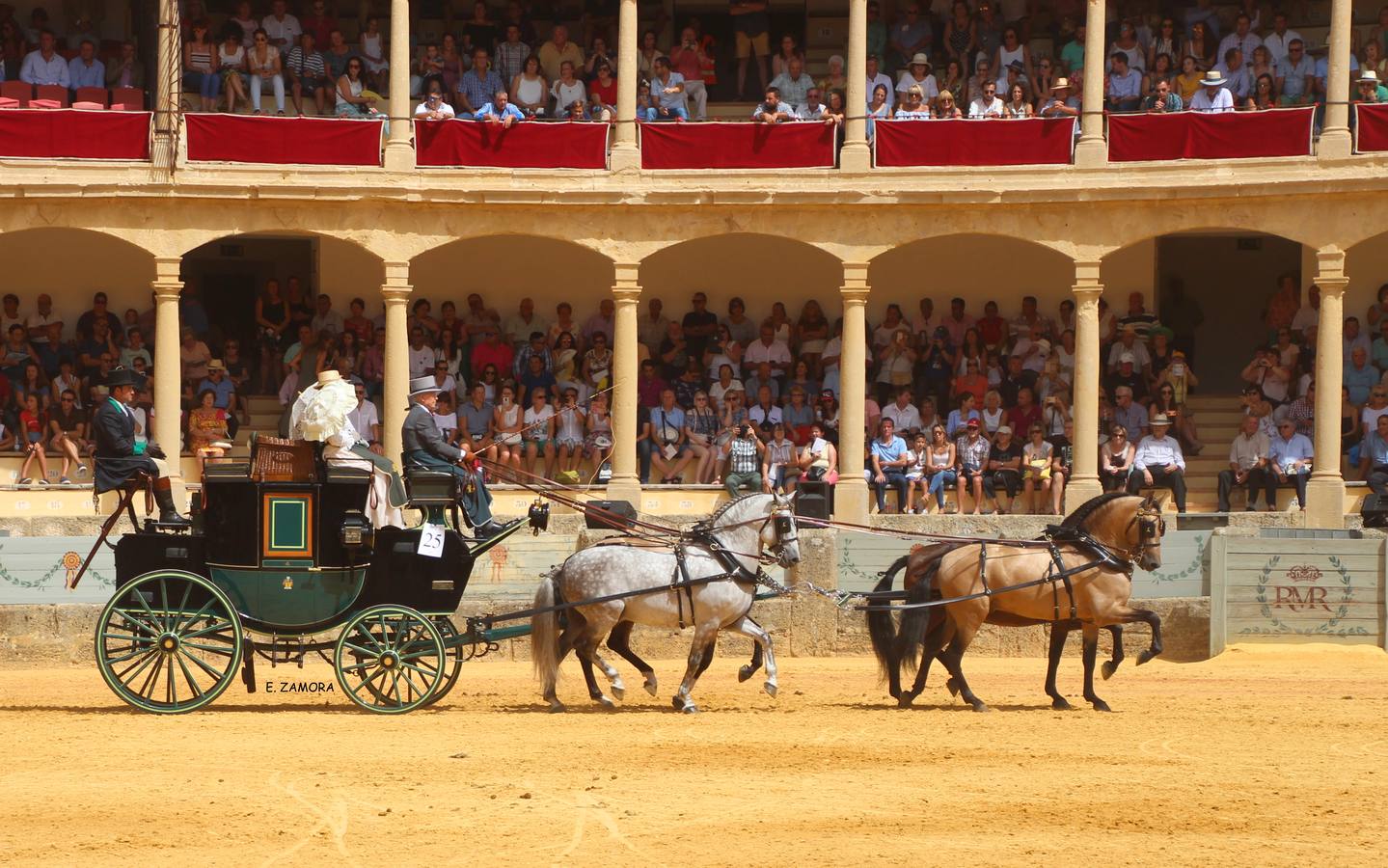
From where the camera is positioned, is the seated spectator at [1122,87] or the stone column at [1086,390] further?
the seated spectator at [1122,87]

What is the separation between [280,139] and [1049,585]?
13872mm

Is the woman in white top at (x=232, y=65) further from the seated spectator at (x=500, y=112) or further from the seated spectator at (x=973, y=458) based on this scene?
the seated spectator at (x=973, y=458)

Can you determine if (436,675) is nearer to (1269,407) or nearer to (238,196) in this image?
(238,196)

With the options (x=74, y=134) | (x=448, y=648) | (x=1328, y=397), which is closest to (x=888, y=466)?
(x=1328, y=397)

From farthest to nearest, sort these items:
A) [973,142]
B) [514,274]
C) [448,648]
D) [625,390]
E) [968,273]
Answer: [514,274], [968,273], [973,142], [625,390], [448,648]

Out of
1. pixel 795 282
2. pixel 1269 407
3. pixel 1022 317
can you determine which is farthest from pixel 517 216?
pixel 1269 407

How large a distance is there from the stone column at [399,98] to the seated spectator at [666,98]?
10.6 feet

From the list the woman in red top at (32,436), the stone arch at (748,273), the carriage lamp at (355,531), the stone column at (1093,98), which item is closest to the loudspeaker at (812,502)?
the carriage lamp at (355,531)

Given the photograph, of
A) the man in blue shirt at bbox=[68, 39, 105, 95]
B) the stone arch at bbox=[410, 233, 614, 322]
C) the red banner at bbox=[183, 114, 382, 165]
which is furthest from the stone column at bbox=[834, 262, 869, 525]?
the man in blue shirt at bbox=[68, 39, 105, 95]

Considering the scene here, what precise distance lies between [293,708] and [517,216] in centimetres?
1220

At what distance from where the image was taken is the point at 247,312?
1204 inches

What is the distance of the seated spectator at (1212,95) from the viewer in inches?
1078

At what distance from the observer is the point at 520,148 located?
2769 cm

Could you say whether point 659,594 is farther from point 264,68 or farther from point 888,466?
point 264,68
